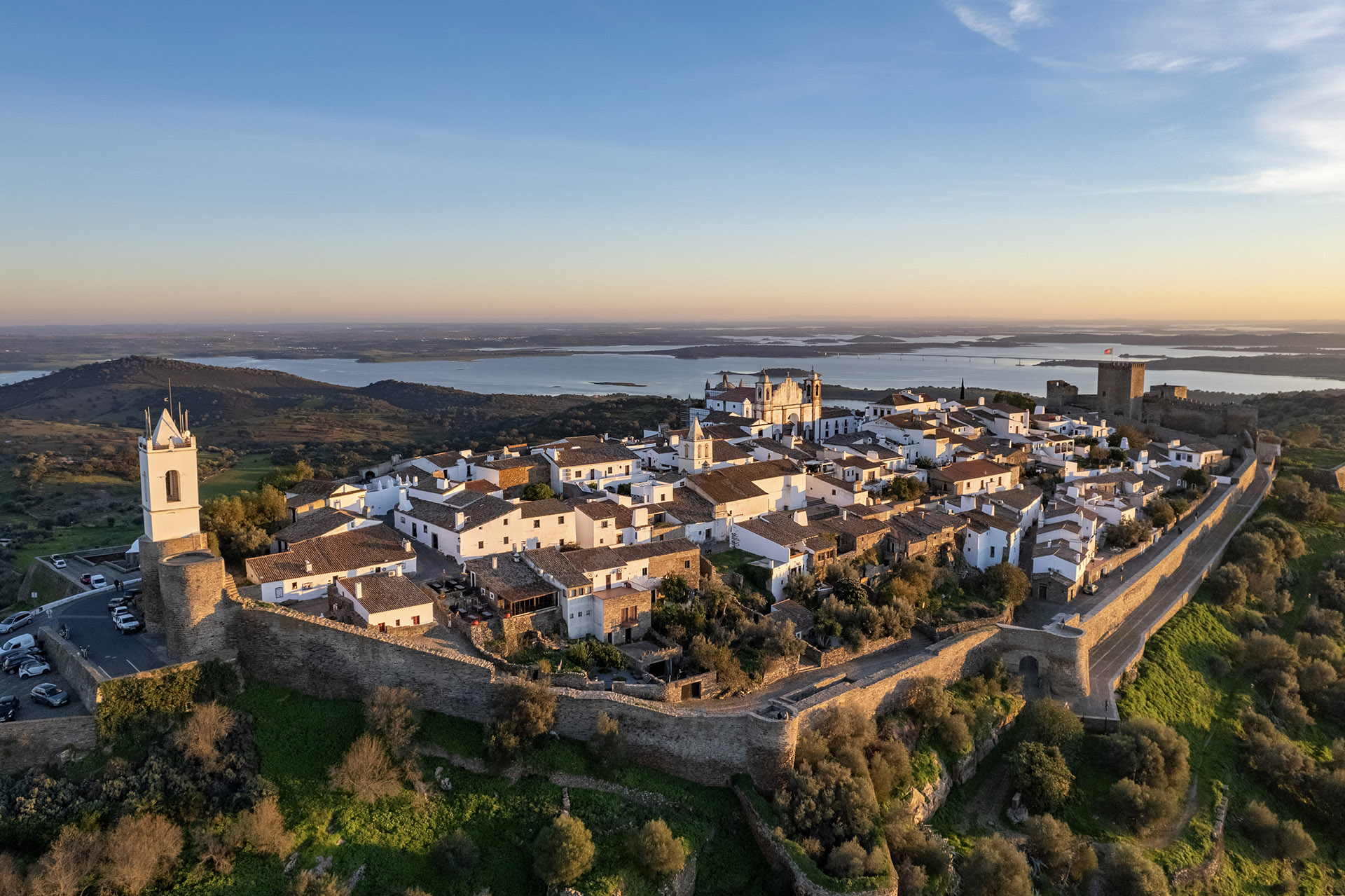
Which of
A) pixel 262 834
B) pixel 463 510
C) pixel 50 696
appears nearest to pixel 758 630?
pixel 463 510

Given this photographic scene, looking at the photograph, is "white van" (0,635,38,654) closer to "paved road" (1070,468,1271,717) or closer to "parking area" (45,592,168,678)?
"parking area" (45,592,168,678)

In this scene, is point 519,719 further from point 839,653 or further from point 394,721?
point 839,653


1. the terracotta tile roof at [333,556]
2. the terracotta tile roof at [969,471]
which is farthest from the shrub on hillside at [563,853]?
the terracotta tile roof at [969,471]

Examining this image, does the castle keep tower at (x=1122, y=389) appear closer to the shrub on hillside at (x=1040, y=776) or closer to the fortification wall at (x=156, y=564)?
the shrub on hillside at (x=1040, y=776)

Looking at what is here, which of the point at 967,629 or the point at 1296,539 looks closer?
the point at 967,629

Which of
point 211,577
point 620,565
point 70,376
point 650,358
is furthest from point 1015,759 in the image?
point 650,358

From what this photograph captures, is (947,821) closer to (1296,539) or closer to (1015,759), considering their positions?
(1015,759)
